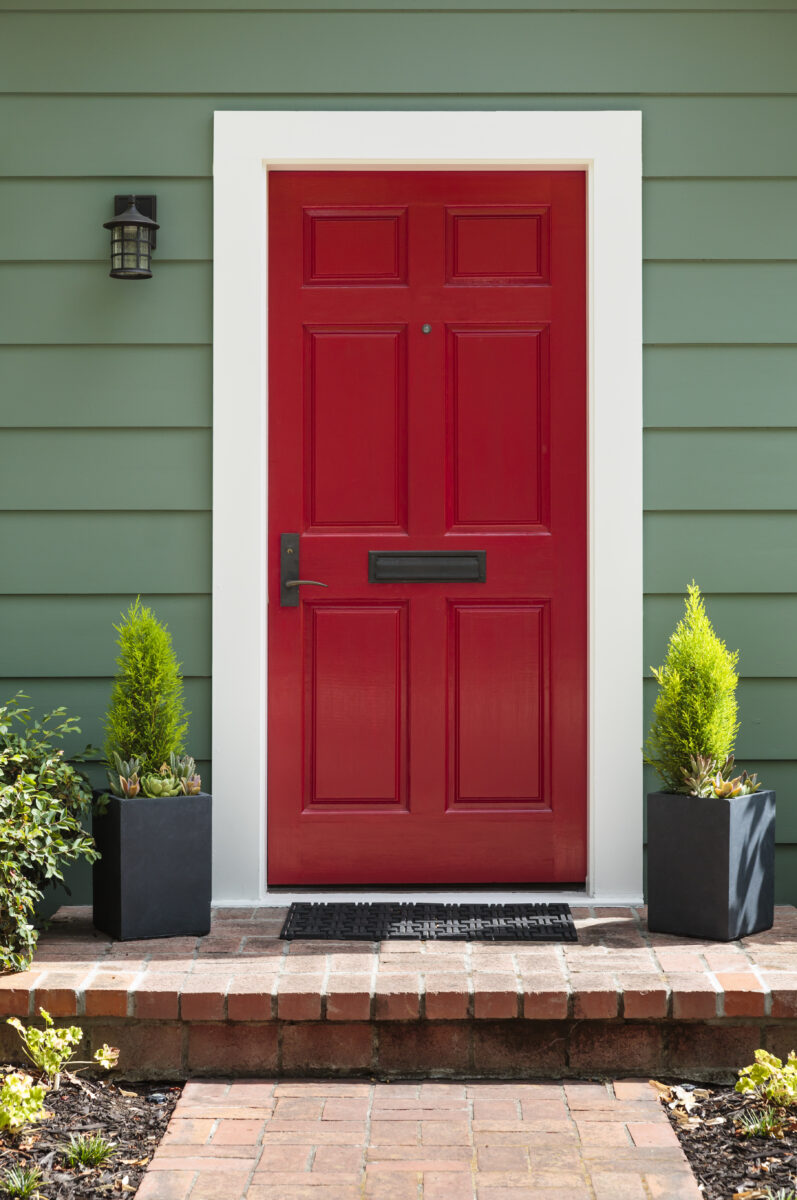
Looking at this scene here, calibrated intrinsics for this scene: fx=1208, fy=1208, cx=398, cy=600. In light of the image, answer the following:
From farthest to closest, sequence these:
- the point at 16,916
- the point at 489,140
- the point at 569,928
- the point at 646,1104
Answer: the point at 489,140, the point at 569,928, the point at 16,916, the point at 646,1104

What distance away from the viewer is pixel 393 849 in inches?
139

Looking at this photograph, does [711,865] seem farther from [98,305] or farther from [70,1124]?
[98,305]

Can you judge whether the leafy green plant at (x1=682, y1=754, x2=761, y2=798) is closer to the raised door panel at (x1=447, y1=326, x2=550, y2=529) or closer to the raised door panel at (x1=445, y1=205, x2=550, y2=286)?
the raised door panel at (x1=447, y1=326, x2=550, y2=529)

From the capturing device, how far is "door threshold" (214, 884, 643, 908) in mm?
3418

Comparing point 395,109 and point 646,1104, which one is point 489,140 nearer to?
point 395,109

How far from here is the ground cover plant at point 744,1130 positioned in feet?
7.30

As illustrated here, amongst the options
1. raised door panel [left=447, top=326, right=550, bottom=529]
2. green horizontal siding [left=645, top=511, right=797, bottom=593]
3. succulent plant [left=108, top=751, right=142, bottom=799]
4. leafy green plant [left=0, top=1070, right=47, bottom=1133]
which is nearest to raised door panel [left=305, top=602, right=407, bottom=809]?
raised door panel [left=447, top=326, right=550, bottom=529]

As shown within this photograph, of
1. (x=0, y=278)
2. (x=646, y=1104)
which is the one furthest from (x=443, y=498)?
(x=646, y=1104)

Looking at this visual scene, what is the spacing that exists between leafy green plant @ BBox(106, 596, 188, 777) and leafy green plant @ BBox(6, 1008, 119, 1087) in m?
0.67

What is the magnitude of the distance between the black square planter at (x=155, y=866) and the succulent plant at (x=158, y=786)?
3cm

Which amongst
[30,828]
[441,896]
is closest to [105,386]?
[30,828]

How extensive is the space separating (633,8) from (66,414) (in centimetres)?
200

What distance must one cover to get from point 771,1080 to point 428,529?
173 cm

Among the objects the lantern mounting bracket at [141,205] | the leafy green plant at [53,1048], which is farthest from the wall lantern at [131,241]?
the leafy green plant at [53,1048]
